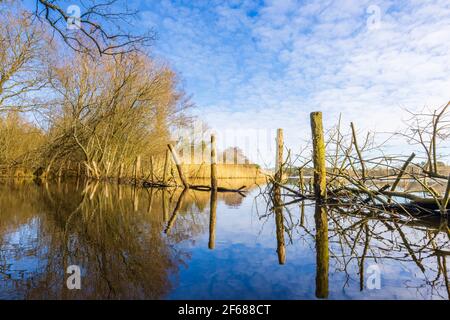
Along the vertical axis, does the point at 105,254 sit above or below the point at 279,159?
below

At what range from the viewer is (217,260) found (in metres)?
2.25

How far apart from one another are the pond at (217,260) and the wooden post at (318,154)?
7.55ft

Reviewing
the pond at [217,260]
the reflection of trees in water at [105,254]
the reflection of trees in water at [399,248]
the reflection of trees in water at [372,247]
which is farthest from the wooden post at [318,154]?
the reflection of trees in water at [105,254]

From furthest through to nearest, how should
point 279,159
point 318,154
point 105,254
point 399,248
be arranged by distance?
point 279,159 < point 318,154 < point 399,248 < point 105,254

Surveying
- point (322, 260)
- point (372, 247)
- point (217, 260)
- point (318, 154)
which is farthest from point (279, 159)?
point (217, 260)

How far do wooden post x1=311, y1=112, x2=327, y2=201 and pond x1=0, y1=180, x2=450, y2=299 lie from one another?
7.55ft

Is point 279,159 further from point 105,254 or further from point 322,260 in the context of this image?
point 105,254

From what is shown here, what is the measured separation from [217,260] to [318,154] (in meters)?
4.58

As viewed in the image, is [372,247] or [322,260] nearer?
[322,260]

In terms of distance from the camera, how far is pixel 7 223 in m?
3.44

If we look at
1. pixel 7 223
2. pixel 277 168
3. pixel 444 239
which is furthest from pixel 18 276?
pixel 277 168

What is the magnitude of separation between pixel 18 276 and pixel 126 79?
1524cm

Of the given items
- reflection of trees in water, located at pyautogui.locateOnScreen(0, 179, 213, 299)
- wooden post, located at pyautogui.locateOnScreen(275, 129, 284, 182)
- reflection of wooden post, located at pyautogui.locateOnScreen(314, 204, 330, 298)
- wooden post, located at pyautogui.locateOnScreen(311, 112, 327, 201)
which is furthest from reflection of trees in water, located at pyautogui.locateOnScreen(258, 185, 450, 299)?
wooden post, located at pyautogui.locateOnScreen(275, 129, 284, 182)
